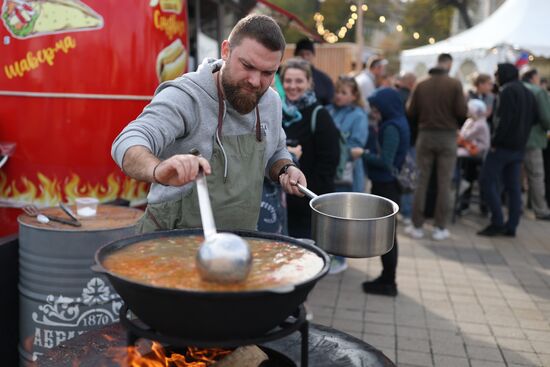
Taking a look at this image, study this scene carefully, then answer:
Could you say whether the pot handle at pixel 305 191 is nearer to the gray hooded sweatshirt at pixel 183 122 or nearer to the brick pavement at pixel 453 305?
the gray hooded sweatshirt at pixel 183 122

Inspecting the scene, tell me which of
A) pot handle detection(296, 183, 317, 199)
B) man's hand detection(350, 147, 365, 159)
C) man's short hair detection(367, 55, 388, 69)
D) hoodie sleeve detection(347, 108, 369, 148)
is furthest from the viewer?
man's short hair detection(367, 55, 388, 69)

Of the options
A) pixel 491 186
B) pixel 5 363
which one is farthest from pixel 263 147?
pixel 491 186

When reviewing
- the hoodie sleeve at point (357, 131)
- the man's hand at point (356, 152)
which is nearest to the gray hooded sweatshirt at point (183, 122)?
the man's hand at point (356, 152)

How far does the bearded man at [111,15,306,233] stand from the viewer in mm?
1888

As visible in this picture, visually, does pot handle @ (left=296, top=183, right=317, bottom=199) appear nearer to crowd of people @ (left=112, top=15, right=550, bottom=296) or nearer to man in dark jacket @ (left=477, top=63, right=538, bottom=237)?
crowd of people @ (left=112, top=15, right=550, bottom=296)

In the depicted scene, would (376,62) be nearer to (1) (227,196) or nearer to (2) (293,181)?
(2) (293,181)

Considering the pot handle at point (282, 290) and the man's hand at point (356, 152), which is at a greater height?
the pot handle at point (282, 290)

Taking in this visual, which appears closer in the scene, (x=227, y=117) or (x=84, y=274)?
(x=227, y=117)

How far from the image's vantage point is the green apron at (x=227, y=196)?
2.05 m

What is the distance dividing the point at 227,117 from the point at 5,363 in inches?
81.6

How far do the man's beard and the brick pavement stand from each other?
7.51 ft

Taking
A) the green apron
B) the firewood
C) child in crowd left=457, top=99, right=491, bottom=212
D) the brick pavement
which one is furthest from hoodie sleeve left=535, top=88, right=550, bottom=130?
the firewood

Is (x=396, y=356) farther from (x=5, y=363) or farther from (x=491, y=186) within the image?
(x=491, y=186)

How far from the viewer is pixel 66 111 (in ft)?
10.9
